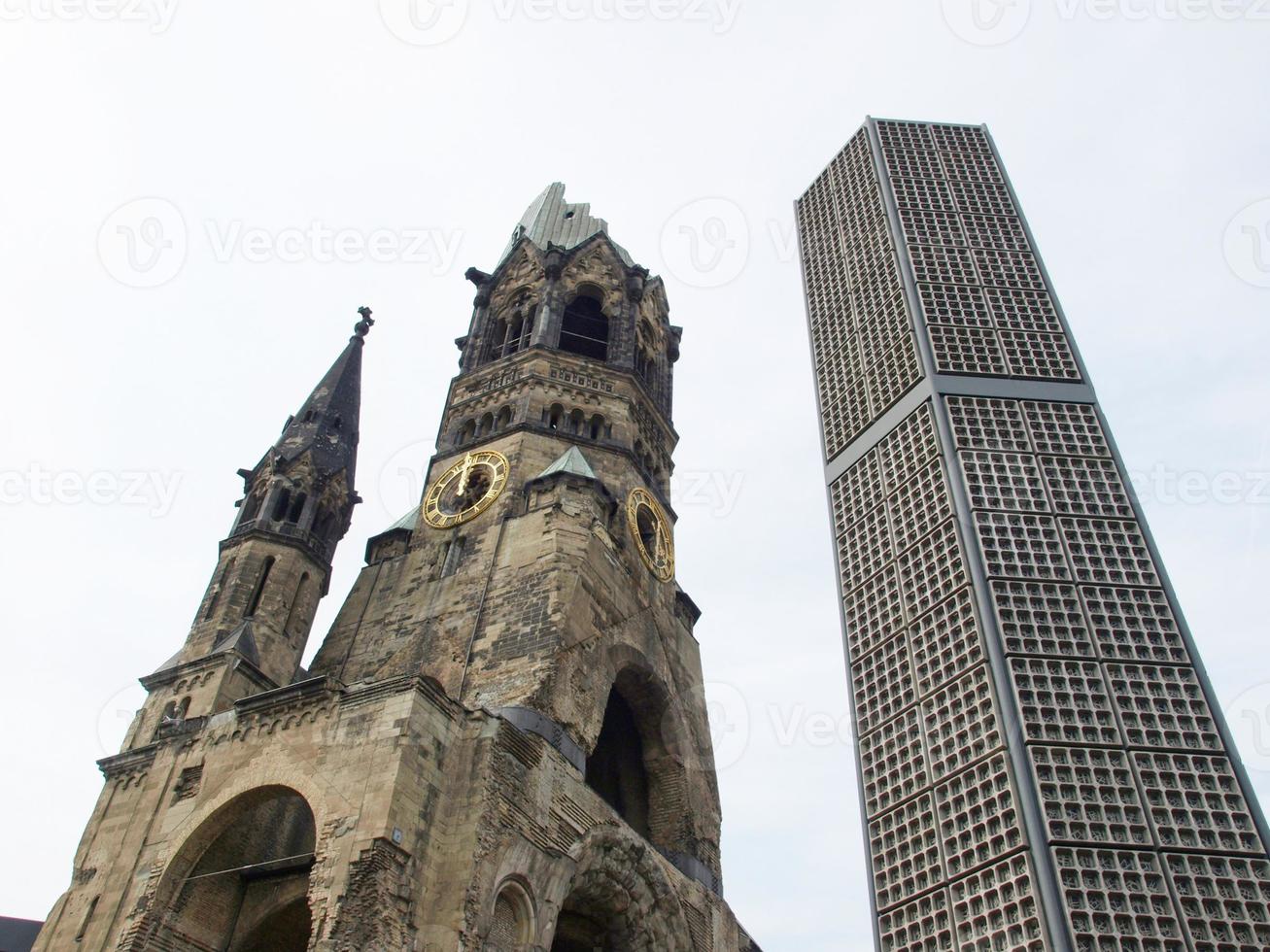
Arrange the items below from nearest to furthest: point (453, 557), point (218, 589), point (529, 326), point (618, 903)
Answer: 1. point (618, 903)
2. point (218, 589)
3. point (453, 557)
4. point (529, 326)

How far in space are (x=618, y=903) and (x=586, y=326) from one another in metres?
21.7

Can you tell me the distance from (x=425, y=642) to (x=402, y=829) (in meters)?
7.72

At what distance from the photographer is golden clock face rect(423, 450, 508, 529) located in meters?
29.1

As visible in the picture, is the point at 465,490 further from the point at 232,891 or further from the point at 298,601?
the point at 232,891

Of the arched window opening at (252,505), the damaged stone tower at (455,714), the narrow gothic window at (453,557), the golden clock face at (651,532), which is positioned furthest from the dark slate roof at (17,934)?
the golden clock face at (651,532)

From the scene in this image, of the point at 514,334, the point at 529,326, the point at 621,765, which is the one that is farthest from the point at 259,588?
the point at 529,326

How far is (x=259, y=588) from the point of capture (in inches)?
1054

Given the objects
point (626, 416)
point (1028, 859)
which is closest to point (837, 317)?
point (626, 416)

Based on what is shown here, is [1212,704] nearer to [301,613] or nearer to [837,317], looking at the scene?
[837,317]

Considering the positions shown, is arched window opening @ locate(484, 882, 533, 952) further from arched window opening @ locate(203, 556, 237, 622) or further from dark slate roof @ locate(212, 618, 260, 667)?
arched window opening @ locate(203, 556, 237, 622)

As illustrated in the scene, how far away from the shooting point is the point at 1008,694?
16297 millimetres

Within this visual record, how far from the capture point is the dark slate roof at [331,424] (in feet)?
100

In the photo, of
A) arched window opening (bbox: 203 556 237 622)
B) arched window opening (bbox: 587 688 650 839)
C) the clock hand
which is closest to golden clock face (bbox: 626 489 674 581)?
arched window opening (bbox: 587 688 650 839)

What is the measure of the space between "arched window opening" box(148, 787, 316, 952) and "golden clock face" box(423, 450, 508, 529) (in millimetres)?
9832
